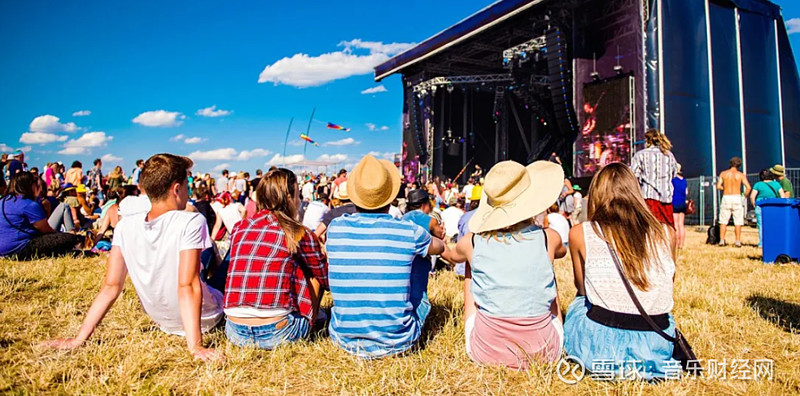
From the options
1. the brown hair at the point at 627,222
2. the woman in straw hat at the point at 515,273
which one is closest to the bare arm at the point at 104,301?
the woman in straw hat at the point at 515,273

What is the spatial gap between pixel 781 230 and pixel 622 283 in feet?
16.2

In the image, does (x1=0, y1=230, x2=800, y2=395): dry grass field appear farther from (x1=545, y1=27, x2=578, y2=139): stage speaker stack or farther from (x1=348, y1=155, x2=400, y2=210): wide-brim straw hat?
(x1=545, y1=27, x2=578, y2=139): stage speaker stack

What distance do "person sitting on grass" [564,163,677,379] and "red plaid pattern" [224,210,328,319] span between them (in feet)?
4.62

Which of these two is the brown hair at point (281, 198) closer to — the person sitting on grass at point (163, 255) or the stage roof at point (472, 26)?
the person sitting on grass at point (163, 255)

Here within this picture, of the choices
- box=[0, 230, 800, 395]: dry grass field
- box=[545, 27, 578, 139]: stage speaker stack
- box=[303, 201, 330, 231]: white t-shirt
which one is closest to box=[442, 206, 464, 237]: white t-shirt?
box=[303, 201, 330, 231]: white t-shirt

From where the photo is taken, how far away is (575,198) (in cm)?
1069

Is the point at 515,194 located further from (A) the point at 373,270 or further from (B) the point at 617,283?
(A) the point at 373,270

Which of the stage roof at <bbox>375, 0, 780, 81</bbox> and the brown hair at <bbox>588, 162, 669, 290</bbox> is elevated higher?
the stage roof at <bbox>375, 0, 780, 81</bbox>

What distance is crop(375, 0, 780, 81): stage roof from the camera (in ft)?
46.8

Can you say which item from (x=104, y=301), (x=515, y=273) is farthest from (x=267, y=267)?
(x=515, y=273)

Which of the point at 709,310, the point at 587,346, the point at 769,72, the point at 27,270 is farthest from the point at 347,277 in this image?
the point at 769,72

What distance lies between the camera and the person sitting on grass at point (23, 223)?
16.9 ft

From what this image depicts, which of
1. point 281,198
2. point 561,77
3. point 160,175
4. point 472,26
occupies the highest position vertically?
point 472,26

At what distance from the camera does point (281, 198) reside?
2684mm
